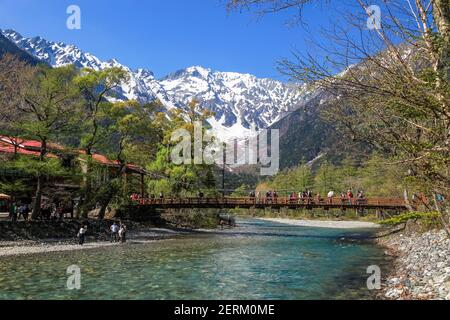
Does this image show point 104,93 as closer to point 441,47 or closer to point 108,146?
point 108,146

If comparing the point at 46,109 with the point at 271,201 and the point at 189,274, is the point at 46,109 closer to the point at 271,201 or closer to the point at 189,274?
the point at 189,274

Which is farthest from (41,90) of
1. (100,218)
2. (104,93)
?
(100,218)

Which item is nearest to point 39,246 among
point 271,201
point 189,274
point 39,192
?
point 39,192

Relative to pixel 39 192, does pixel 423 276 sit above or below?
below

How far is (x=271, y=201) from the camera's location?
39250 millimetres

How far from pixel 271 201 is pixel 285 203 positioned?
1431mm

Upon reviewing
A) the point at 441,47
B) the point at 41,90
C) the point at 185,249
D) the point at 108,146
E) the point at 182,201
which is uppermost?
the point at 41,90

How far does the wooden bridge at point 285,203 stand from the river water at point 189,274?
43.7 feet

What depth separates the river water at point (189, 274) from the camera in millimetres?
12102

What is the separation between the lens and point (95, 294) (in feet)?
38.8

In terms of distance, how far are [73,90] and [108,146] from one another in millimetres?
6780
